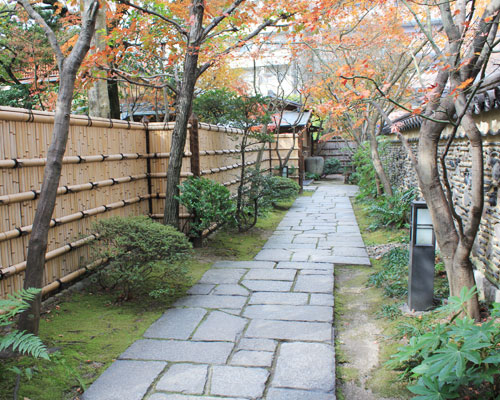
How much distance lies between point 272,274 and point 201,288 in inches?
39.2

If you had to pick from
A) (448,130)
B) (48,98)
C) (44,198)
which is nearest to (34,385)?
(44,198)

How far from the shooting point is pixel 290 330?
3.73 metres

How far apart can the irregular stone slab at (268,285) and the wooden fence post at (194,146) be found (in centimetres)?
230

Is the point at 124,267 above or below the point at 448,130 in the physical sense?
below

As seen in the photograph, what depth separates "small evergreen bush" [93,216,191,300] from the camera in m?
4.25

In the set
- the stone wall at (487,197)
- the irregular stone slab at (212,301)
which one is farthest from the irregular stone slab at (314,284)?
the stone wall at (487,197)

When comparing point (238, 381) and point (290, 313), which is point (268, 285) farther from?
point (238, 381)

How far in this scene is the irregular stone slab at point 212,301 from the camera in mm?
4387

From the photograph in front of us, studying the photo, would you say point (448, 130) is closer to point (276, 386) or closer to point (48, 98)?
point (276, 386)

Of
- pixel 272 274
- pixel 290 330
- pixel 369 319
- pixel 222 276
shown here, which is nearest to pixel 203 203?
pixel 222 276

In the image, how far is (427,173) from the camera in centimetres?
360

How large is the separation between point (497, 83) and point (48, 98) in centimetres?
950

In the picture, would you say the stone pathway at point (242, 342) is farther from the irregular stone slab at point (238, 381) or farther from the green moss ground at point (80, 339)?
the green moss ground at point (80, 339)

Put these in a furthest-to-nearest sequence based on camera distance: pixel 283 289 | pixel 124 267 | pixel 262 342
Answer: pixel 283 289
pixel 124 267
pixel 262 342
